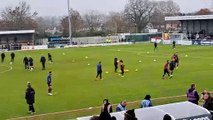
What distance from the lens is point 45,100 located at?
22.0 meters

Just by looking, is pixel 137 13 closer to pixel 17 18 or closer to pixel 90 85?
pixel 17 18

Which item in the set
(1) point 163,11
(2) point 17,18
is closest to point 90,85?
(2) point 17,18

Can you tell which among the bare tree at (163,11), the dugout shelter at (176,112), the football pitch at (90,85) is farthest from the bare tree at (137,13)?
the dugout shelter at (176,112)

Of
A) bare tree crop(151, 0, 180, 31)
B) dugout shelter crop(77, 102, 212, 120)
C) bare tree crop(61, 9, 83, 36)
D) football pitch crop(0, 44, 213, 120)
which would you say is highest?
bare tree crop(151, 0, 180, 31)

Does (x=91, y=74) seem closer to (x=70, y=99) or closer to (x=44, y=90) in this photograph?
(x=44, y=90)

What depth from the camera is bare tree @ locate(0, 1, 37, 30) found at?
10781 centimetres

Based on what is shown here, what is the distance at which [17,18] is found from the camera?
110 meters

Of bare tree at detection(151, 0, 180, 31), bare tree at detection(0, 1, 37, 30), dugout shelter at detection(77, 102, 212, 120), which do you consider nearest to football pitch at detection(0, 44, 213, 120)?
dugout shelter at detection(77, 102, 212, 120)

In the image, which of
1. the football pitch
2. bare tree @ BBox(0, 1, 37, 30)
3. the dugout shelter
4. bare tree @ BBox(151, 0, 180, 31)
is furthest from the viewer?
bare tree @ BBox(151, 0, 180, 31)

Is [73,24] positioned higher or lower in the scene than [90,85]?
higher

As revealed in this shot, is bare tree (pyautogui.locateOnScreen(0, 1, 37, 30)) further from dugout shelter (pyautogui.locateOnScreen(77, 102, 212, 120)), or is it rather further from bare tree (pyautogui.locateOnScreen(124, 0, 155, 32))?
dugout shelter (pyautogui.locateOnScreen(77, 102, 212, 120))

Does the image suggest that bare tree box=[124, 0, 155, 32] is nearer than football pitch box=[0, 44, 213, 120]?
No

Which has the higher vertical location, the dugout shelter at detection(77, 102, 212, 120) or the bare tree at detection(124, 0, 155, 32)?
the bare tree at detection(124, 0, 155, 32)

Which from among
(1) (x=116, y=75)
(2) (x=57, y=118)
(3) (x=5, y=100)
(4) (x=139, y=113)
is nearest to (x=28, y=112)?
(2) (x=57, y=118)
